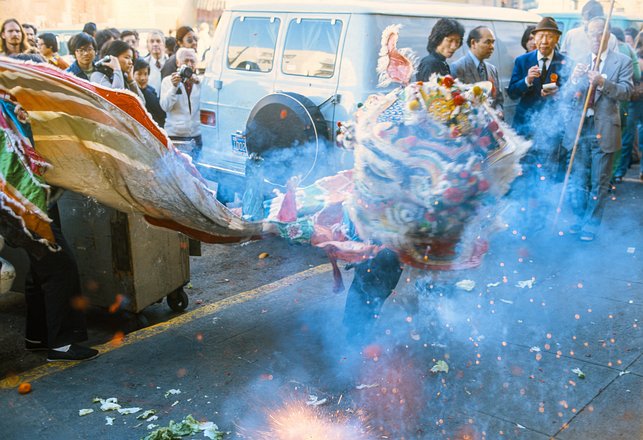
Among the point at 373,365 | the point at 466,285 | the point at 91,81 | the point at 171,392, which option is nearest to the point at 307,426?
the point at 373,365

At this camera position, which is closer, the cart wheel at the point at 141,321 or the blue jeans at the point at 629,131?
the cart wheel at the point at 141,321

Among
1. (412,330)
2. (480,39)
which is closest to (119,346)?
(412,330)

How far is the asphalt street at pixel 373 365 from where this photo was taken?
356cm

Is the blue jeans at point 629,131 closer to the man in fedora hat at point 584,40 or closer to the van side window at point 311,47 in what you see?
the man in fedora hat at point 584,40

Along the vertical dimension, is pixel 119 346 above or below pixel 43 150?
below

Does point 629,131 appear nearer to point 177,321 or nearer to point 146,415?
point 177,321

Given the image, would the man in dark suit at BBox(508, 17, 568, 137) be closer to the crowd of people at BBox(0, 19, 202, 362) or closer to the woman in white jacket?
the crowd of people at BBox(0, 19, 202, 362)

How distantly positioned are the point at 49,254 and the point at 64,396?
0.80 meters

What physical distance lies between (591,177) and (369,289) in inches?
135

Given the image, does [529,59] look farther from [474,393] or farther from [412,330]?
[474,393]

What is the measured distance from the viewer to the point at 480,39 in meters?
6.48

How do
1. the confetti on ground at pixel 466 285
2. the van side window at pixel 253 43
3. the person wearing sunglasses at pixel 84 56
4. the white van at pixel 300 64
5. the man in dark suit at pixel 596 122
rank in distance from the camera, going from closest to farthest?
the confetti on ground at pixel 466 285 → the white van at pixel 300 64 → the person wearing sunglasses at pixel 84 56 → the man in dark suit at pixel 596 122 → the van side window at pixel 253 43

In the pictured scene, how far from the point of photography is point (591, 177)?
6.68 meters

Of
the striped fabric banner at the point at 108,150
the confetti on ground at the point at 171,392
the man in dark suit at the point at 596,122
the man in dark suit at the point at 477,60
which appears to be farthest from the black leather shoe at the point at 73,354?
the man in dark suit at the point at 596,122
